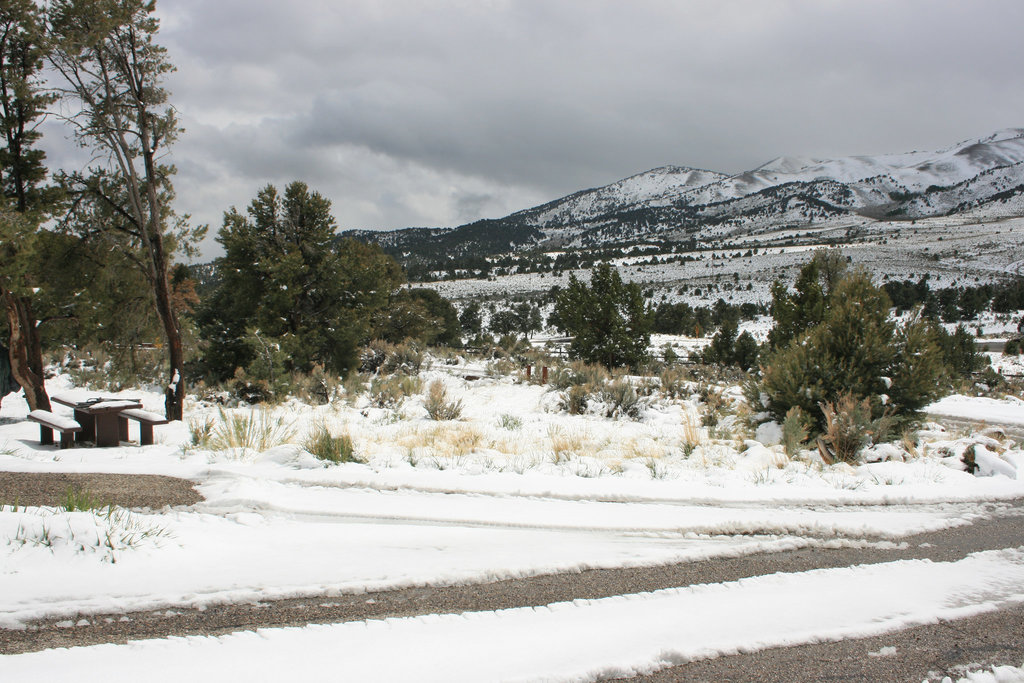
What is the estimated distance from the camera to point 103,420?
7473 mm

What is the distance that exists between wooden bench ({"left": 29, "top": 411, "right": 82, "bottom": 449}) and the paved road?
20.1ft

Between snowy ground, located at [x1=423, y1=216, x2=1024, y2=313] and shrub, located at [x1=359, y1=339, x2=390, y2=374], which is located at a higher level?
snowy ground, located at [x1=423, y1=216, x2=1024, y2=313]

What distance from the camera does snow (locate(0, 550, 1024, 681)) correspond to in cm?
231

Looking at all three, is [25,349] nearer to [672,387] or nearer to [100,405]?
[100,405]

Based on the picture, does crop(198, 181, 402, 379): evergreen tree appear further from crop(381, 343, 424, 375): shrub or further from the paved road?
the paved road

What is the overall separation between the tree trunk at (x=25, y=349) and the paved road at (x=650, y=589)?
9.84 meters

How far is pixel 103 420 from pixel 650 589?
7.53 metres

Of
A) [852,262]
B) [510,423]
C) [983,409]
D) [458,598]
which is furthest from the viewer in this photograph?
[852,262]

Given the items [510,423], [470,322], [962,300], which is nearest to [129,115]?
[510,423]

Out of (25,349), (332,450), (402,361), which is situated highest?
(25,349)

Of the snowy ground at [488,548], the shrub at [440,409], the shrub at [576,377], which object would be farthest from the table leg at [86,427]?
the shrub at [576,377]

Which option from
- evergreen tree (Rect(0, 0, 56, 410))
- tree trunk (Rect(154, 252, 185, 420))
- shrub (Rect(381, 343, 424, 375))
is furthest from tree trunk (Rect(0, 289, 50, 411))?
shrub (Rect(381, 343, 424, 375))

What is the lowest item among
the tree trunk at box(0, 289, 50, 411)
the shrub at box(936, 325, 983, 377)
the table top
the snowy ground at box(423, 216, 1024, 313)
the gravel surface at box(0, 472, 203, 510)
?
the shrub at box(936, 325, 983, 377)

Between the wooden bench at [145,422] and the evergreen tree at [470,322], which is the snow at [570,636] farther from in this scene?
the evergreen tree at [470,322]
